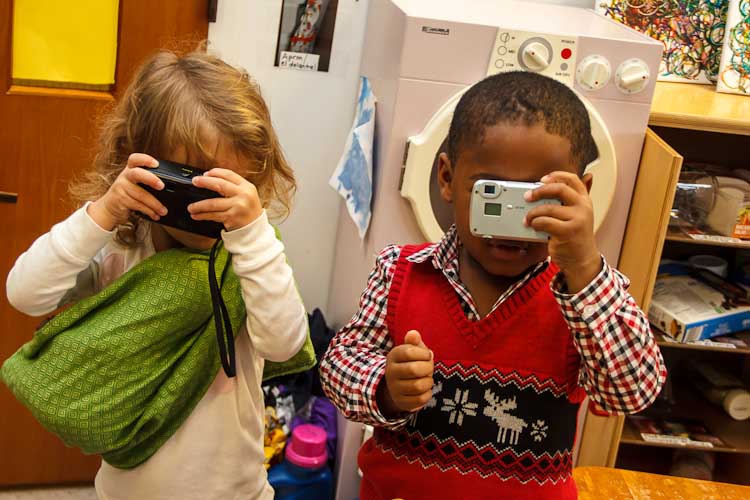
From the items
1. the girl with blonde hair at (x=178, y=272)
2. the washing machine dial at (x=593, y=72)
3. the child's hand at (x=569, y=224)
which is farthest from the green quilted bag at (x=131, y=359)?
the washing machine dial at (x=593, y=72)

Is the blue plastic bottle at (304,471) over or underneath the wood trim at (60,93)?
underneath

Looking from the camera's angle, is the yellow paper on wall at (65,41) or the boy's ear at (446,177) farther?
the yellow paper on wall at (65,41)

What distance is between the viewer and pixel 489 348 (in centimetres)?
111

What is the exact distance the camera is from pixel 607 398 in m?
1.05

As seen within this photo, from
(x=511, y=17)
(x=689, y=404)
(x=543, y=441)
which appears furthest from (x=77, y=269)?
(x=689, y=404)

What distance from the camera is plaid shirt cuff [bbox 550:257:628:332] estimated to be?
3.25ft

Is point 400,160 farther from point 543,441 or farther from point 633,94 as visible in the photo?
point 543,441

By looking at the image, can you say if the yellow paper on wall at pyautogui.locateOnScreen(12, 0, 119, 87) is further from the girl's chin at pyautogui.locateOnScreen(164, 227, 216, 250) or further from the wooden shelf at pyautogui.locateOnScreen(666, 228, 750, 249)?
the wooden shelf at pyautogui.locateOnScreen(666, 228, 750, 249)

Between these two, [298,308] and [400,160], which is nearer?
[298,308]

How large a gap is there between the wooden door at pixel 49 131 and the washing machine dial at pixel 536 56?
817mm

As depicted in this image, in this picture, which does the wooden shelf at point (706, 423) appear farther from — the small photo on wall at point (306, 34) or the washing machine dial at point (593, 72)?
the small photo on wall at point (306, 34)

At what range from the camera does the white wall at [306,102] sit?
7.46 ft

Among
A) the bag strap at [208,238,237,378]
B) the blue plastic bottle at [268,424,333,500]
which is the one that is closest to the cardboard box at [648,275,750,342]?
the blue plastic bottle at [268,424,333,500]

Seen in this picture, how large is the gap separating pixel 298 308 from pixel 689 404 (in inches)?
64.3
